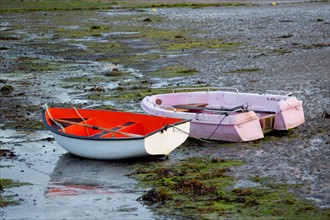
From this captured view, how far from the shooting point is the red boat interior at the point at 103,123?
694 inches

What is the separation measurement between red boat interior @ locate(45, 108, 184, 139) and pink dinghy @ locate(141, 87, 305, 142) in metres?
0.72

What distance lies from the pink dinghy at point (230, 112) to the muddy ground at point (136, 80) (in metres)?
0.27

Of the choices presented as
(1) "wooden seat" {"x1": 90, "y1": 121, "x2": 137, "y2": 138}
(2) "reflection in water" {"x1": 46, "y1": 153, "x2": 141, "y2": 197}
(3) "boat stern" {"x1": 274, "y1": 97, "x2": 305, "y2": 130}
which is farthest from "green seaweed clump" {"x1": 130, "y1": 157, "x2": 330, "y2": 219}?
(3) "boat stern" {"x1": 274, "y1": 97, "x2": 305, "y2": 130}

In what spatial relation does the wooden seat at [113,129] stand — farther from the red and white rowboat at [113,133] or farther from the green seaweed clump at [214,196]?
the green seaweed clump at [214,196]

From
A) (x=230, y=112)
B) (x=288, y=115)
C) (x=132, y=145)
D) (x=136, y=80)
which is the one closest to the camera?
(x=132, y=145)

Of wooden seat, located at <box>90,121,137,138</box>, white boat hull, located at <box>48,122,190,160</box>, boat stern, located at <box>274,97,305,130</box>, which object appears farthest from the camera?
boat stern, located at <box>274,97,305,130</box>

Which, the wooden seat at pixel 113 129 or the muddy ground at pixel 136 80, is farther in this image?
the wooden seat at pixel 113 129

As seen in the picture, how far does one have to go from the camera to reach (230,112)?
62.5 ft

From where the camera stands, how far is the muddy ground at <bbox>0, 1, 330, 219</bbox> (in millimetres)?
14930

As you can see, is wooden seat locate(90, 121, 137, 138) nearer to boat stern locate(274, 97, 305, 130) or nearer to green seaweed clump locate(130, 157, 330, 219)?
green seaweed clump locate(130, 157, 330, 219)

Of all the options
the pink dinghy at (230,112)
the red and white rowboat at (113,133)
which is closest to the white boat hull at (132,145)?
the red and white rowboat at (113,133)

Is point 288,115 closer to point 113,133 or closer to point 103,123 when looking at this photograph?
point 113,133

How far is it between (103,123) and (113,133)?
1146 millimetres

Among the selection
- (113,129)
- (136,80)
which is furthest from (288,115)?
(136,80)
